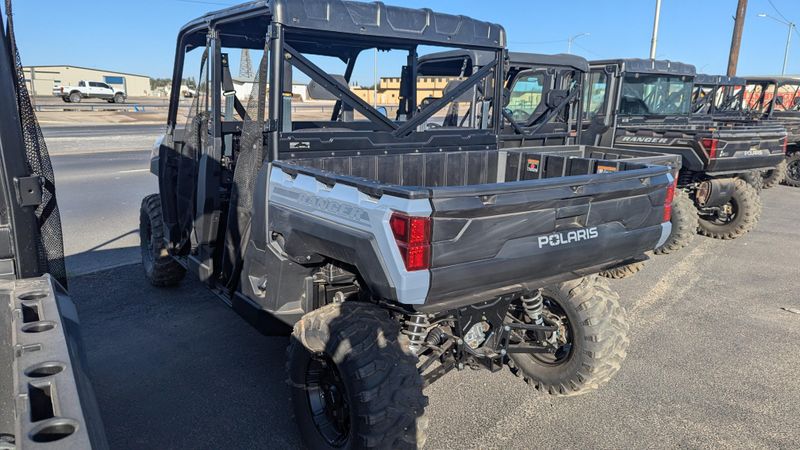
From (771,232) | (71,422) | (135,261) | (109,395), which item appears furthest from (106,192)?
(771,232)

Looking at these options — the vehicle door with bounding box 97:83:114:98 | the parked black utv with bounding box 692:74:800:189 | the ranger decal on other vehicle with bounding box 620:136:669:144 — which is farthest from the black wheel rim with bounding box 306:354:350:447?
the vehicle door with bounding box 97:83:114:98

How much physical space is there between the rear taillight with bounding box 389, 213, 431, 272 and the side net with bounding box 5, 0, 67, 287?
1.50 meters

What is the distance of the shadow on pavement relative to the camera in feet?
10.8

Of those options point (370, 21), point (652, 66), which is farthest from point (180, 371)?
point (652, 66)

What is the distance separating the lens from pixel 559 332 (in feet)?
12.3

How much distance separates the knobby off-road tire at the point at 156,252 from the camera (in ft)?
17.3

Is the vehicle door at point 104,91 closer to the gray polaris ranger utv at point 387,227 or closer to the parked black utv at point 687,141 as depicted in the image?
the parked black utv at point 687,141

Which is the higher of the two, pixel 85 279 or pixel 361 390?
pixel 361 390

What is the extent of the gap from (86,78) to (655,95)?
250 ft

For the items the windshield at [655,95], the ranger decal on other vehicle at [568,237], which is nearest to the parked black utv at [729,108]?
the windshield at [655,95]

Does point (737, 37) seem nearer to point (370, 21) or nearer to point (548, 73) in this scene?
point (548, 73)

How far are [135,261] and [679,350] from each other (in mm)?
5621

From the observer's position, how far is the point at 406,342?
9.25 ft

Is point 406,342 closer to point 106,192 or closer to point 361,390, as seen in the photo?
point 361,390
